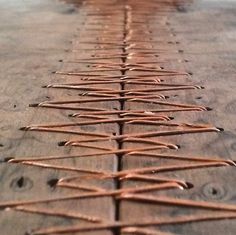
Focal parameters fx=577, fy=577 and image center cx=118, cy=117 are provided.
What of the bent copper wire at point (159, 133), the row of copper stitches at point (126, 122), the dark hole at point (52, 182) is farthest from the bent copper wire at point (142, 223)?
the bent copper wire at point (159, 133)

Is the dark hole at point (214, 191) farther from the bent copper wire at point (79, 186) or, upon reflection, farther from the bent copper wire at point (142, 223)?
the bent copper wire at point (79, 186)

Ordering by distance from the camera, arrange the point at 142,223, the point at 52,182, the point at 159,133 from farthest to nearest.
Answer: the point at 159,133
the point at 52,182
the point at 142,223

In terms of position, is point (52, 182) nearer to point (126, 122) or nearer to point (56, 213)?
point (56, 213)

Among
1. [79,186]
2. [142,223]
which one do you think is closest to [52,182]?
[79,186]

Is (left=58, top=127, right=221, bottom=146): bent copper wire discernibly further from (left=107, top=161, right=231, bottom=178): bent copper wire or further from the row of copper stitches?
(left=107, top=161, right=231, bottom=178): bent copper wire

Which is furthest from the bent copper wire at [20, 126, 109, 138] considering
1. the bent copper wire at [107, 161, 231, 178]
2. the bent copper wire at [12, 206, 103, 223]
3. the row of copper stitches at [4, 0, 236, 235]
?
the bent copper wire at [12, 206, 103, 223]

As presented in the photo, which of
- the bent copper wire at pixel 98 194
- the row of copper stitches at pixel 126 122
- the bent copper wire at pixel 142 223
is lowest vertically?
the row of copper stitches at pixel 126 122

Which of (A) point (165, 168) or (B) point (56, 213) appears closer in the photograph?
(B) point (56, 213)

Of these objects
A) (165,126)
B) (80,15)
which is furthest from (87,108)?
(80,15)

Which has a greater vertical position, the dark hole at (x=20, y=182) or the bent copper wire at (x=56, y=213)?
the bent copper wire at (x=56, y=213)
